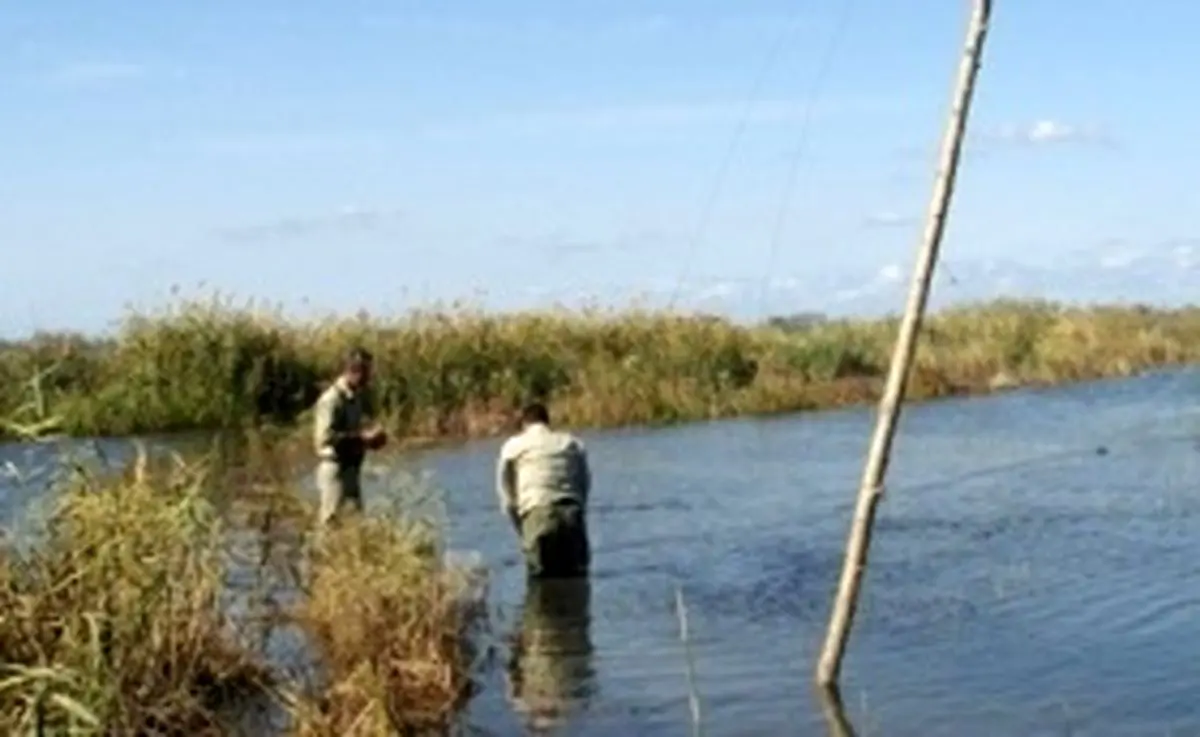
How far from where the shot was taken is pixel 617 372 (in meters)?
38.7

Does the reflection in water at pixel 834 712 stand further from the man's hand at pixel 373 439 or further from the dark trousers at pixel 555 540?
the man's hand at pixel 373 439

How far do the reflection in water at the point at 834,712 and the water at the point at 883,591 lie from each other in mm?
72

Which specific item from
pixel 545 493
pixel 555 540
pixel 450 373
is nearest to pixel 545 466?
pixel 545 493

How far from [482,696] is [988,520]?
10.1 m

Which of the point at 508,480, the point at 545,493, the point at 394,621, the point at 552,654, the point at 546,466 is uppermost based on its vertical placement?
the point at 546,466

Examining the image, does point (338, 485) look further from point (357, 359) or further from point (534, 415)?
point (534, 415)

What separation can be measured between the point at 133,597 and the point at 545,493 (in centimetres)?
676

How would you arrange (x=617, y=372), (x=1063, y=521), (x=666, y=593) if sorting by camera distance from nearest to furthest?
1. (x=666, y=593)
2. (x=1063, y=521)
3. (x=617, y=372)

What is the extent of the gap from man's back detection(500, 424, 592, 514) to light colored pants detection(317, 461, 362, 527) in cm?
123

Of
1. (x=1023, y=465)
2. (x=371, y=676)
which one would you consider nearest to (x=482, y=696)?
(x=371, y=676)

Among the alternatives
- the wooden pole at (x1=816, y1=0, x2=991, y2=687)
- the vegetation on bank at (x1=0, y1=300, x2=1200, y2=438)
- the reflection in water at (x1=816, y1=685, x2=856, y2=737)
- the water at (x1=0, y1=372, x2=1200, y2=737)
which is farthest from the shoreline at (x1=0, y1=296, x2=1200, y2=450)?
the wooden pole at (x1=816, y1=0, x2=991, y2=687)

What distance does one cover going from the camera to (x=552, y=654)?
588 inches

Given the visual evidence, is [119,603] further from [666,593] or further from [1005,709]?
[666,593]

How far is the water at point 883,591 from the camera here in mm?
12875
